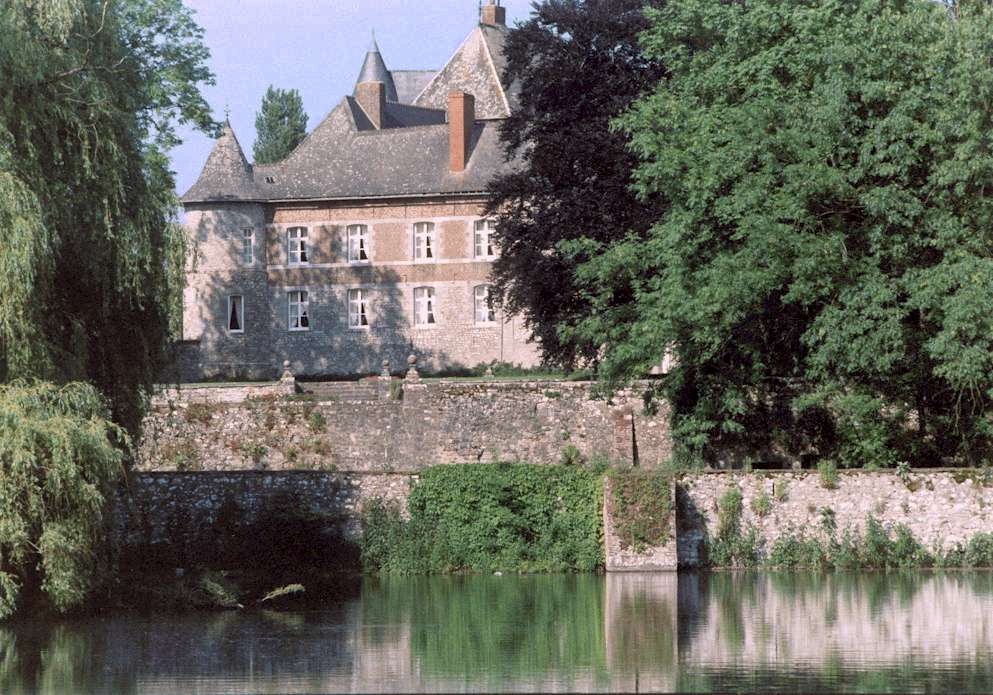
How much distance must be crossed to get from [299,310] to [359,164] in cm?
505

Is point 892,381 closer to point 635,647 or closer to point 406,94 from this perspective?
point 635,647

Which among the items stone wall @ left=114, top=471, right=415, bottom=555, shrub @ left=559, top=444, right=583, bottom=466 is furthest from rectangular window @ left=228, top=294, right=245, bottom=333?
stone wall @ left=114, top=471, right=415, bottom=555

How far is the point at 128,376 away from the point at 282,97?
5834 centimetres

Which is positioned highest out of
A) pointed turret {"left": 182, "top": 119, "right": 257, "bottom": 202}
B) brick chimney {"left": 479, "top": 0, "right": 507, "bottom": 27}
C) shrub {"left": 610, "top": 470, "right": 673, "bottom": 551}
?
brick chimney {"left": 479, "top": 0, "right": 507, "bottom": 27}

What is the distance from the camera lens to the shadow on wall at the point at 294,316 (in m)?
52.8

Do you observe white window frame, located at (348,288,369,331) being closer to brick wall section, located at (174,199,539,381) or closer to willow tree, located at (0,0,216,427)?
brick wall section, located at (174,199,539,381)

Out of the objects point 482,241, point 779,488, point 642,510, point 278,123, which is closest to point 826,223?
point 779,488

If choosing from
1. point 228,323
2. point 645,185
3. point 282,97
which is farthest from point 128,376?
point 282,97

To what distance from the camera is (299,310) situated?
54.2 metres

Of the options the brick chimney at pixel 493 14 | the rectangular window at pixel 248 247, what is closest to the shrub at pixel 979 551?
the rectangular window at pixel 248 247

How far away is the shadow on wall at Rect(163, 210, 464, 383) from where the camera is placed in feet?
173

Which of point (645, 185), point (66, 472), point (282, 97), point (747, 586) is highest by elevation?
point (282, 97)

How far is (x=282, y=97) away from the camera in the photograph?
3152 inches

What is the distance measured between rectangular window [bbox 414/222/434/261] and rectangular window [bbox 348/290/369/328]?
2189mm
